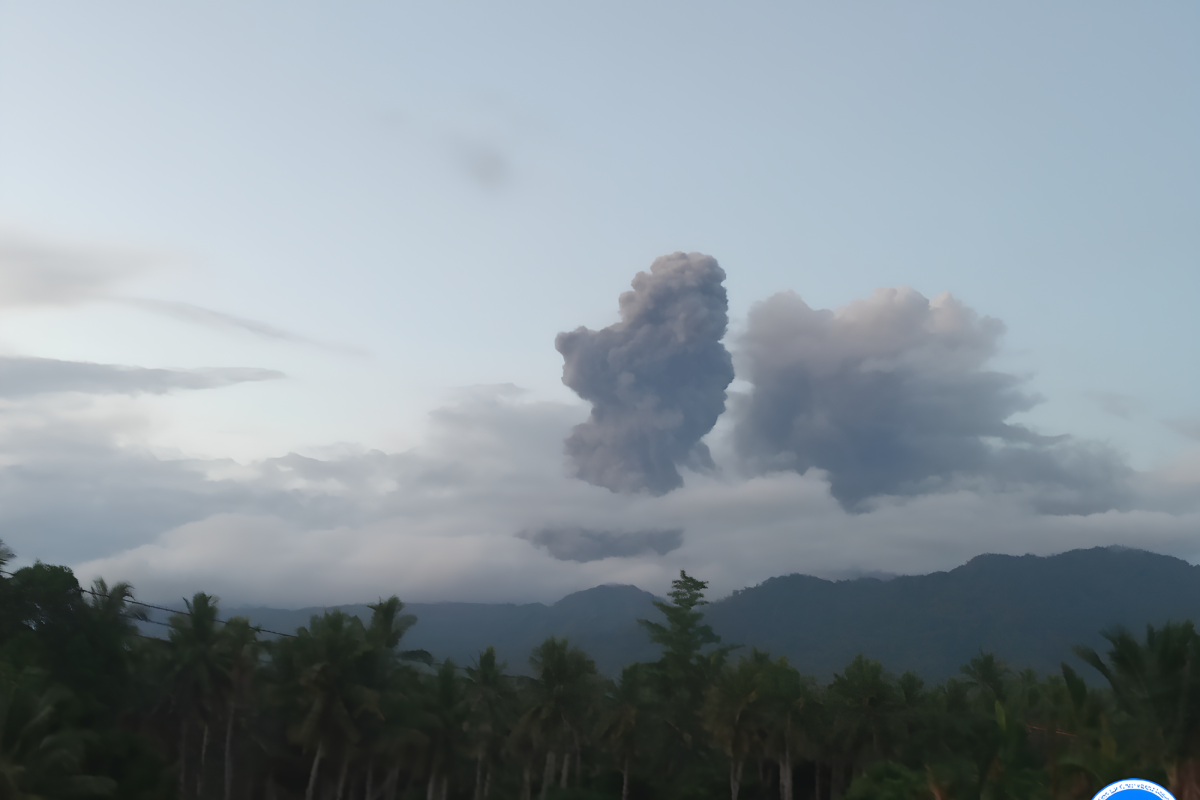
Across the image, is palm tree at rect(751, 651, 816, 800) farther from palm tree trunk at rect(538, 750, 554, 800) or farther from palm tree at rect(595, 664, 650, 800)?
palm tree trunk at rect(538, 750, 554, 800)

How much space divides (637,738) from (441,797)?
1288cm

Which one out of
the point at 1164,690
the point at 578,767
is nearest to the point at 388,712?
the point at 578,767

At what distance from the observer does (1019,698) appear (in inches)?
2293

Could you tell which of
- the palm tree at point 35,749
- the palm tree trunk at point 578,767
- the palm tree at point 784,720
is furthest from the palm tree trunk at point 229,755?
the palm tree at point 784,720

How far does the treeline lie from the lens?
36438 mm

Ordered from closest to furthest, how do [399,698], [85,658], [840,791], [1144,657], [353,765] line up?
[1144,657], [85,658], [399,698], [353,765], [840,791]

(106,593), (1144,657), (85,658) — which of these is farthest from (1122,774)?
(106,593)

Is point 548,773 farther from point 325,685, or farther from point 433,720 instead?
point 325,685

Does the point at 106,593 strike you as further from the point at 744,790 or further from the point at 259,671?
the point at 744,790

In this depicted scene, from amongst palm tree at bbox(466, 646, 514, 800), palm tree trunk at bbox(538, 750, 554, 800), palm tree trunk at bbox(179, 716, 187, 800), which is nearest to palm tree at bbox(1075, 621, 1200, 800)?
palm tree at bbox(466, 646, 514, 800)

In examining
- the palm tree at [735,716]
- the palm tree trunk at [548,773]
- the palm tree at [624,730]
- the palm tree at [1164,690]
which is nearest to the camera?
the palm tree at [1164,690]

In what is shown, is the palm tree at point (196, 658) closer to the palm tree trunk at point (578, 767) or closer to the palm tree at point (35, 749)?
the palm tree at point (35, 749)

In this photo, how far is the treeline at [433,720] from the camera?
3644 cm

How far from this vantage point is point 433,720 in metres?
53.1
